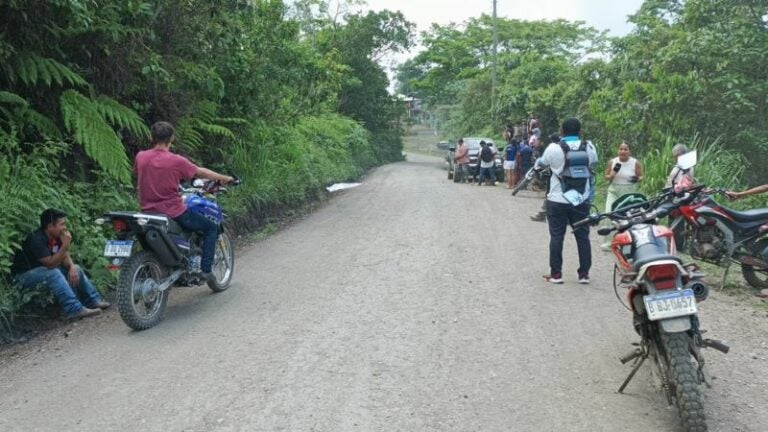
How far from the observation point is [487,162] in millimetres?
20031

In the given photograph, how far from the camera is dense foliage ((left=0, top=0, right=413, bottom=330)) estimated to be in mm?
6715

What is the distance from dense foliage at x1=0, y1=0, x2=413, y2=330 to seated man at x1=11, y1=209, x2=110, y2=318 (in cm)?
17

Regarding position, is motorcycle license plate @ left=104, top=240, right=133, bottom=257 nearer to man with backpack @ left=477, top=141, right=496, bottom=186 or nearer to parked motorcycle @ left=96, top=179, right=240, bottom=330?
parked motorcycle @ left=96, top=179, right=240, bottom=330

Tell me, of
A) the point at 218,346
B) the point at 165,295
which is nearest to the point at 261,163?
the point at 165,295

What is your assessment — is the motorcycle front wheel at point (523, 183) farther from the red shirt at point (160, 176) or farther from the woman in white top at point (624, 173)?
the red shirt at point (160, 176)

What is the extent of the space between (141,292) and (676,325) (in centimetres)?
434

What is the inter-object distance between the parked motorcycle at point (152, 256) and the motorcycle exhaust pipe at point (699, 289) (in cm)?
434

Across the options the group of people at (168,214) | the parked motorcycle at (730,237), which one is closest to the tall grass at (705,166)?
the parked motorcycle at (730,237)

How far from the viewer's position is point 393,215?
41.2ft

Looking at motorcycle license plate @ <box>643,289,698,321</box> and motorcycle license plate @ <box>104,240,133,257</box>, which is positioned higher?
motorcycle license plate @ <box>104,240,133,257</box>

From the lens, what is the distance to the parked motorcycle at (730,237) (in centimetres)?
741

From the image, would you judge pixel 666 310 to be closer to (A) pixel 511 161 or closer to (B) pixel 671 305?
(B) pixel 671 305

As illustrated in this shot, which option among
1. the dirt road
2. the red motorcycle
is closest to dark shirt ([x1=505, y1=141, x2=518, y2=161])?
the dirt road

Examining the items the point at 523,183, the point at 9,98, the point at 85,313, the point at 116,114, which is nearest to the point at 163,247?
the point at 85,313
